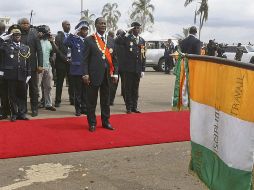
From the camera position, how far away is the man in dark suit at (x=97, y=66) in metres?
7.94

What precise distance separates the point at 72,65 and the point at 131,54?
129 cm

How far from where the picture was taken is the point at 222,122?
3924 millimetres

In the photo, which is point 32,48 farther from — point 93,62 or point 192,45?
point 192,45

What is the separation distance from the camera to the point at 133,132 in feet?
26.3

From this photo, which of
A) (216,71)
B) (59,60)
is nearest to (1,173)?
(216,71)

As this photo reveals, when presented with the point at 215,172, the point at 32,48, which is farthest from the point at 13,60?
the point at 215,172

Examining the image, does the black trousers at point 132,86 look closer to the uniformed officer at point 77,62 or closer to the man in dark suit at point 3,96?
the uniformed officer at point 77,62

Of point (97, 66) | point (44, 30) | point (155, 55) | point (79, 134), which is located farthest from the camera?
point (155, 55)

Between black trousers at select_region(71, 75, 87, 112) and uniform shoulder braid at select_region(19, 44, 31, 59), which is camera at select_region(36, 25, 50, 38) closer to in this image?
black trousers at select_region(71, 75, 87, 112)

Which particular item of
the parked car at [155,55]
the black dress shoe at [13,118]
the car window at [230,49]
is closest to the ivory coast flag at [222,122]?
the black dress shoe at [13,118]

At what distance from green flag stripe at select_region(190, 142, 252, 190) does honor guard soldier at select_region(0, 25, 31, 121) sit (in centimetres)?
489

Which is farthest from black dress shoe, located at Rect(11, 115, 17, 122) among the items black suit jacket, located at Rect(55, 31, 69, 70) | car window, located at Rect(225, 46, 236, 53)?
car window, located at Rect(225, 46, 236, 53)

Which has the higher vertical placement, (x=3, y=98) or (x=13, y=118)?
(x=3, y=98)

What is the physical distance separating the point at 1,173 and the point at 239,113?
322cm
